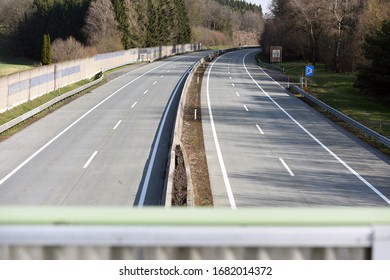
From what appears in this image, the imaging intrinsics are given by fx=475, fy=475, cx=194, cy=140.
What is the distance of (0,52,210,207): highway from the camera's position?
15.9 meters

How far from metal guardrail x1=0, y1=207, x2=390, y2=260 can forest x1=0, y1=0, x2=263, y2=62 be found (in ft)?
218

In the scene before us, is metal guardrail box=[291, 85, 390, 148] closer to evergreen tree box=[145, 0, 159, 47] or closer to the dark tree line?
the dark tree line

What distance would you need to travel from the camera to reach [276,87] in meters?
47.3

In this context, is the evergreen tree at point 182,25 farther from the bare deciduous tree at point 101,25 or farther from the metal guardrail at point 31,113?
the metal guardrail at point 31,113

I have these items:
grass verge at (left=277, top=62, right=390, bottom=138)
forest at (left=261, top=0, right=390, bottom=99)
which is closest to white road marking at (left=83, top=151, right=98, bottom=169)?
grass verge at (left=277, top=62, right=390, bottom=138)

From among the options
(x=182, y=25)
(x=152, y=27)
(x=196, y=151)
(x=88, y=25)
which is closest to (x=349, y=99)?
(x=196, y=151)

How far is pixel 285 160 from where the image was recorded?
21062 millimetres

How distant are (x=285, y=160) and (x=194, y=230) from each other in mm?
18514

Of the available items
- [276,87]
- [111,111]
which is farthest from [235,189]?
[276,87]

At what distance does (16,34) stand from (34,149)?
108 metres

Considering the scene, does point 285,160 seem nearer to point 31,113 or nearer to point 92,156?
point 92,156

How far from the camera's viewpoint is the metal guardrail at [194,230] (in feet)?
9.80

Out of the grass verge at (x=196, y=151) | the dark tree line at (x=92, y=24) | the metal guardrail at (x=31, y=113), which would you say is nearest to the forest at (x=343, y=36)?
the grass verge at (x=196, y=151)
